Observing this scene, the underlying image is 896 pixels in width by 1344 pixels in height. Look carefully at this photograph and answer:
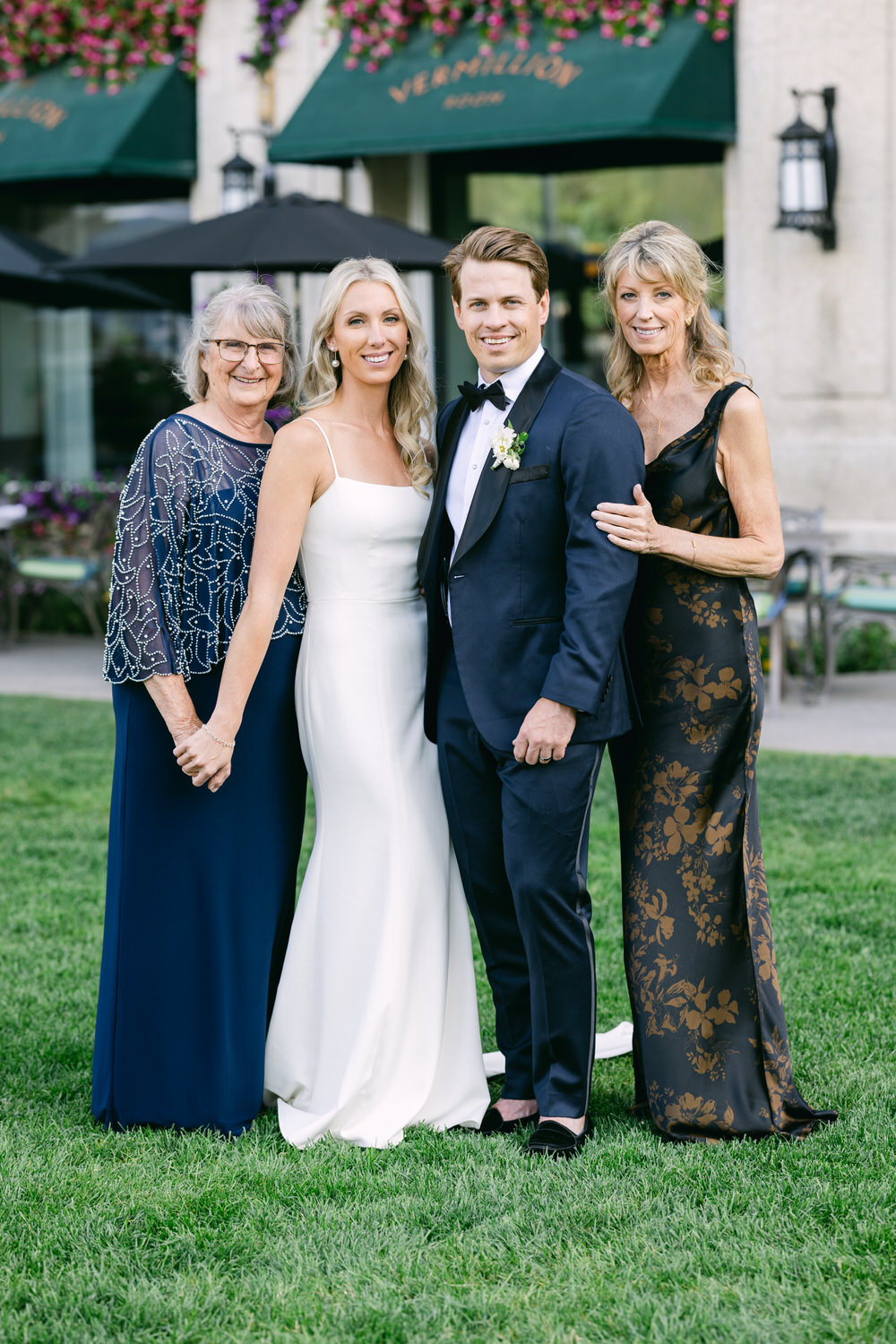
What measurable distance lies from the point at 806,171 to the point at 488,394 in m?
7.22

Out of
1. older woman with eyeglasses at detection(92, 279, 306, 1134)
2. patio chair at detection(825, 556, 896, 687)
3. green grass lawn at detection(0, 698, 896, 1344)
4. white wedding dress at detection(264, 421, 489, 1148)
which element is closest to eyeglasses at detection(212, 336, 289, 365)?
older woman with eyeglasses at detection(92, 279, 306, 1134)

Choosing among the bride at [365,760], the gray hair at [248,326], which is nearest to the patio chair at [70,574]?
the gray hair at [248,326]

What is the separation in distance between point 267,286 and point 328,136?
312 inches

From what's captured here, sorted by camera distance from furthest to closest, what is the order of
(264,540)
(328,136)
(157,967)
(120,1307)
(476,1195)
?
(328,136), (157,967), (264,540), (476,1195), (120,1307)

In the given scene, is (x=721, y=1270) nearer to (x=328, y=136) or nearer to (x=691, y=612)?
(x=691, y=612)

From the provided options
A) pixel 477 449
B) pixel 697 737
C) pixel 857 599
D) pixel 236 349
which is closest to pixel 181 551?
pixel 236 349

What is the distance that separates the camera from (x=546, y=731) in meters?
3.26

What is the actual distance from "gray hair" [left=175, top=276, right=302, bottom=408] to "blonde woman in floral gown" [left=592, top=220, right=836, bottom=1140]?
0.81m

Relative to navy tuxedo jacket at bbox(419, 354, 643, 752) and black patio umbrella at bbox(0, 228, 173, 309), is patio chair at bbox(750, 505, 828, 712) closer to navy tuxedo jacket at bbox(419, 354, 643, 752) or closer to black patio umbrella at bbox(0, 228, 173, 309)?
black patio umbrella at bbox(0, 228, 173, 309)

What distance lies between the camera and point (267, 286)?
3.67m

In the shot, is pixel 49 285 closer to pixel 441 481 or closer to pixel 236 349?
pixel 236 349

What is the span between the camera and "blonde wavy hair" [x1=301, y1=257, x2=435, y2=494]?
11.6 feet

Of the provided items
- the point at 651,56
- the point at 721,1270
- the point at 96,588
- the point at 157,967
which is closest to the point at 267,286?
the point at 157,967

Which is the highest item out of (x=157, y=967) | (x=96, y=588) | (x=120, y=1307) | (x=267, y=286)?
(x=267, y=286)
